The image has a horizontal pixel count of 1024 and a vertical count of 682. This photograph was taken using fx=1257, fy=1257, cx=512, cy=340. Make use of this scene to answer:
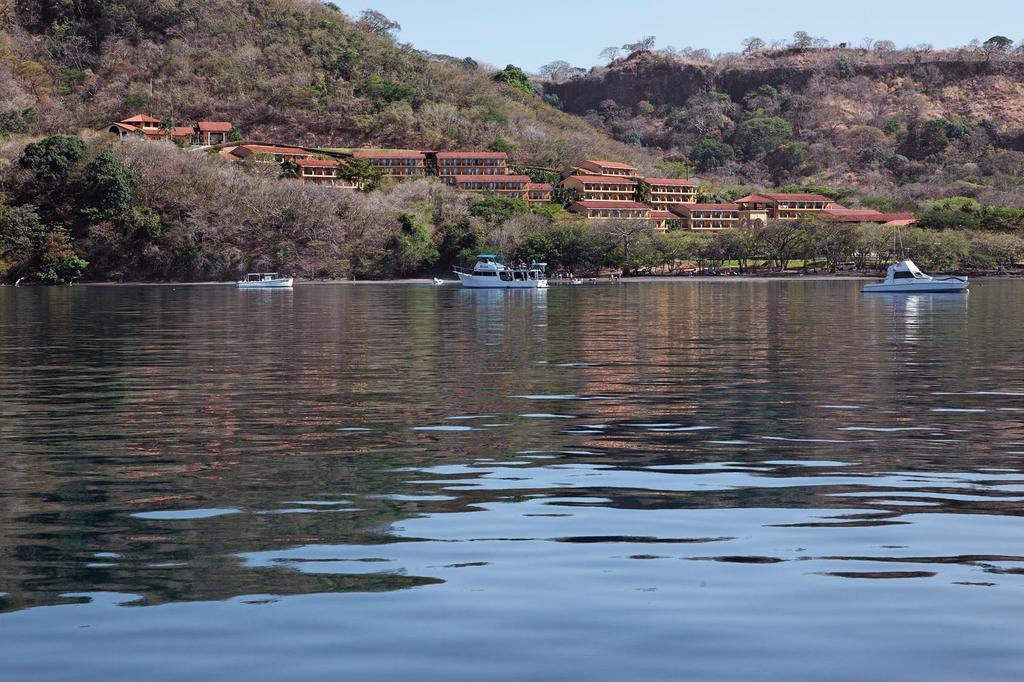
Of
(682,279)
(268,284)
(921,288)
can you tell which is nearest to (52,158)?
(268,284)

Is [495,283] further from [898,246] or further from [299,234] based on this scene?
[898,246]

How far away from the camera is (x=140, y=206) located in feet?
597

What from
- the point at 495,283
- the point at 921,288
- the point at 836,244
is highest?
the point at 836,244

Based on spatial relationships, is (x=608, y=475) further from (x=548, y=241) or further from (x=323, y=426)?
(x=548, y=241)

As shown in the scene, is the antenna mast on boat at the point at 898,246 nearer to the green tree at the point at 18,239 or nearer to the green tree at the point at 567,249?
the green tree at the point at 567,249

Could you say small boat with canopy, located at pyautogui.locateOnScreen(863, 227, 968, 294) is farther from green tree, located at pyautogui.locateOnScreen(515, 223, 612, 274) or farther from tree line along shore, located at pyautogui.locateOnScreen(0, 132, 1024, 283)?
green tree, located at pyautogui.locateOnScreen(515, 223, 612, 274)

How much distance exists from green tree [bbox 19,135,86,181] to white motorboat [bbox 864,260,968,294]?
117 m

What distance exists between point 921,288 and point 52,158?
12223 centimetres

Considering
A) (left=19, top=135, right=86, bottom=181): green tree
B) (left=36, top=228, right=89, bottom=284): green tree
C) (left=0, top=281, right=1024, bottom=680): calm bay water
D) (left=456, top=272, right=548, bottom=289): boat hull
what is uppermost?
(left=19, top=135, right=86, bottom=181): green tree

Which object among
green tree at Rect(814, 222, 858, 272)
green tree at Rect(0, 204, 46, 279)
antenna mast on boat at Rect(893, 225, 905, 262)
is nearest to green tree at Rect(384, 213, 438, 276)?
green tree at Rect(0, 204, 46, 279)

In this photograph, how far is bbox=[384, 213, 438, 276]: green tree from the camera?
182 meters

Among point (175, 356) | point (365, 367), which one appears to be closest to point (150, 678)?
point (365, 367)

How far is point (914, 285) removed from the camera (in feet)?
402

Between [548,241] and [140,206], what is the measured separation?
59350mm
